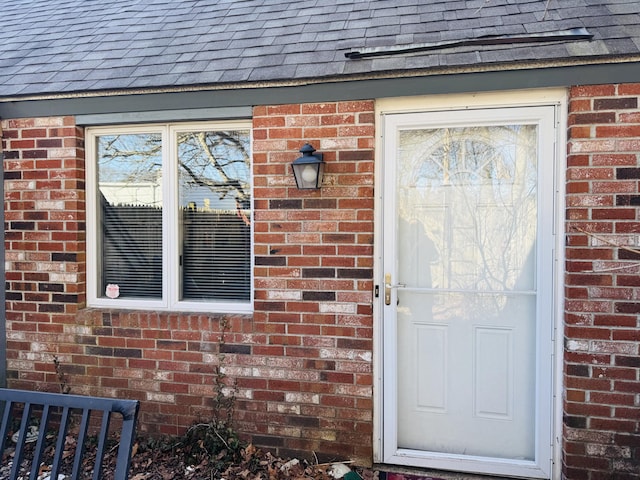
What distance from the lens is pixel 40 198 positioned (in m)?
3.22

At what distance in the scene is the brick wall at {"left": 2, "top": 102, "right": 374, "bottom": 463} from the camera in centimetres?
283

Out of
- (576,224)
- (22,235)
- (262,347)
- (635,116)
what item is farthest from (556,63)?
(22,235)

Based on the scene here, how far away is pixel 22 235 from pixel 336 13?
9.71 ft

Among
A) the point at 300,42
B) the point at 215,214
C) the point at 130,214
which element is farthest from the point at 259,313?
the point at 300,42

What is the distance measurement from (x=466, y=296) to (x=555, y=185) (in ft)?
2.88

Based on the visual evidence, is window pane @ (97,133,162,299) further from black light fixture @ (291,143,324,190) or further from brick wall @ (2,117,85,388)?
black light fixture @ (291,143,324,190)

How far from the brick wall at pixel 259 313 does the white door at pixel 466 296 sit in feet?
0.78

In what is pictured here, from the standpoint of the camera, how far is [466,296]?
9.32 feet

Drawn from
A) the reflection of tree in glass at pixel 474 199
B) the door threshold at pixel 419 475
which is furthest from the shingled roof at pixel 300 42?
the door threshold at pixel 419 475

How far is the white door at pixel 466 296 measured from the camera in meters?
2.74

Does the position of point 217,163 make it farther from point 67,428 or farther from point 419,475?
point 419,475

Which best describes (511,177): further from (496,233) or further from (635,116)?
(635,116)

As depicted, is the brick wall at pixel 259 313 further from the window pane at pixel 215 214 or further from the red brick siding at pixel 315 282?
the window pane at pixel 215 214

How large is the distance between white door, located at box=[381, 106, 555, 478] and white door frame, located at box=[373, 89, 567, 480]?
1.5 inches
